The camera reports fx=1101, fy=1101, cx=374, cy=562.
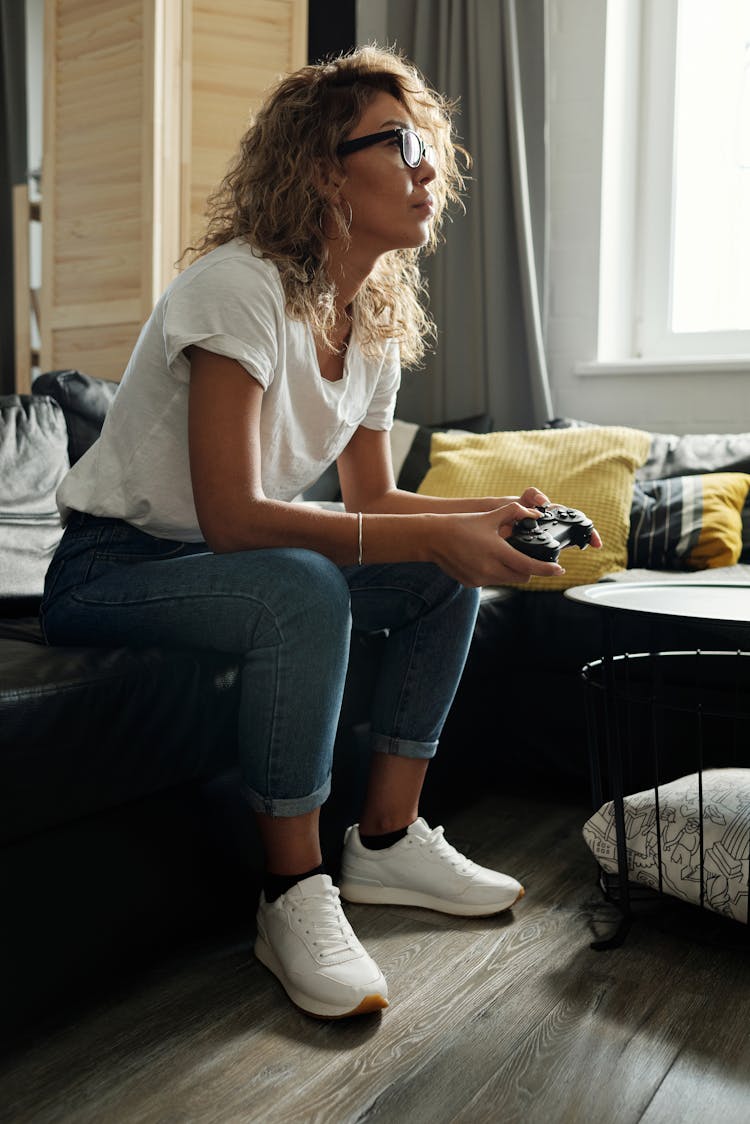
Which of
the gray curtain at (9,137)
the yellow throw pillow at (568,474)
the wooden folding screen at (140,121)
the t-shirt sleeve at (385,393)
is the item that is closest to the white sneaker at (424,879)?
the t-shirt sleeve at (385,393)

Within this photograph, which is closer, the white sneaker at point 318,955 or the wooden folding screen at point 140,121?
the white sneaker at point 318,955

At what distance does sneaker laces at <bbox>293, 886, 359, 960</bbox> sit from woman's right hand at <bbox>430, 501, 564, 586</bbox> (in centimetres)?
41

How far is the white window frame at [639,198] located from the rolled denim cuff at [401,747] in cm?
168

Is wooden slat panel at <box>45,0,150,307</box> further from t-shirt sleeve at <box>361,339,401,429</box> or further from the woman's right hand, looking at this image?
the woman's right hand

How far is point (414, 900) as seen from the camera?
1.51 metres

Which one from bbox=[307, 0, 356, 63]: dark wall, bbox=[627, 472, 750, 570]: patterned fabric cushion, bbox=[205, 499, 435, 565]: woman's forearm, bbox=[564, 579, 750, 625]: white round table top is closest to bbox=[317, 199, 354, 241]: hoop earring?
bbox=[205, 499, 435, 565]: woman's forearm

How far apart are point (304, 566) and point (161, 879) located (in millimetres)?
423

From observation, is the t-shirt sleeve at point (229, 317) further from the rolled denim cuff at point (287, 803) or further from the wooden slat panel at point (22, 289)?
the wooden slat panel at point (22, 289)

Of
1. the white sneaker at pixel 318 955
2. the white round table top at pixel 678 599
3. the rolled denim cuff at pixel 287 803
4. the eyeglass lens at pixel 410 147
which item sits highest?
the eyeglass lens at pixel 410 147

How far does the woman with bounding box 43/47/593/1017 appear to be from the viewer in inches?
49.3

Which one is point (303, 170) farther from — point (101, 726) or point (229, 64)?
point (229, 64)

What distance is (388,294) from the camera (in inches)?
63.4

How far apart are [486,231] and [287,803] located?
208 centimetres

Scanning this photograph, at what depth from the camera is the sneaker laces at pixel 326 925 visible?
4.07ft
